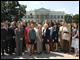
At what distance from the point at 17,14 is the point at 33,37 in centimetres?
2302

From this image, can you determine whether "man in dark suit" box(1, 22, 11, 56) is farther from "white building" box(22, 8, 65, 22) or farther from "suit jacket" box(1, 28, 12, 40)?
"white building" box(22, 8, 65, 22)

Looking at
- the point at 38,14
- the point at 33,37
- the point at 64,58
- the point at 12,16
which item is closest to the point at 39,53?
the point at 33,37

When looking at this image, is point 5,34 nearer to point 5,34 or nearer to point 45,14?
point 5,34

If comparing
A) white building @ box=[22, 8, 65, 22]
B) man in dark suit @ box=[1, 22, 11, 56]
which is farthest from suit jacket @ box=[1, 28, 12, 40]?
white building @ box=[22, 8, 65, 22]

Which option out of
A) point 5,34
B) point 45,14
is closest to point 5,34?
point 5,34

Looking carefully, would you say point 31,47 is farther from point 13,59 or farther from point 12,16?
point 12,16

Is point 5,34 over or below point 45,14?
below

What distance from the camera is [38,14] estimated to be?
235ft

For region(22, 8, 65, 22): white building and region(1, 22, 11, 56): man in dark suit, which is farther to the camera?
region(22, 8, 65, 22): white building

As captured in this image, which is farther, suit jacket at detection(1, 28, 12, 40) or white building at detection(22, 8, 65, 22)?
white building at detection(22, 8, 65, 22)

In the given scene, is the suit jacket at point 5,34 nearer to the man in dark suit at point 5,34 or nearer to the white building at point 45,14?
the man in dark suit at point 5,34

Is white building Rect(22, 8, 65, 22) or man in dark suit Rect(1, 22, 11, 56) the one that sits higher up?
white building Rect(22, 8, 65, 22)

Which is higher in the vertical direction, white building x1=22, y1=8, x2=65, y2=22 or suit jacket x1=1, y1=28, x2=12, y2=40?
white building x1=22, y1=8, x2=65, y2=22

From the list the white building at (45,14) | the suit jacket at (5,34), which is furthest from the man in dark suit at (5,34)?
the white building at (45,14)
